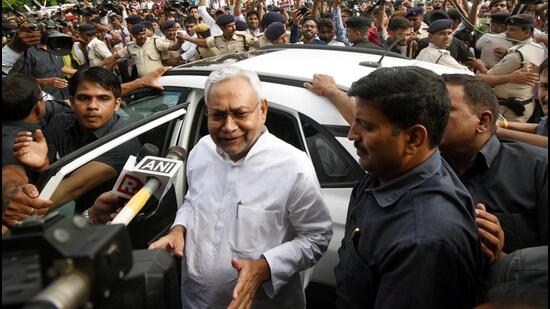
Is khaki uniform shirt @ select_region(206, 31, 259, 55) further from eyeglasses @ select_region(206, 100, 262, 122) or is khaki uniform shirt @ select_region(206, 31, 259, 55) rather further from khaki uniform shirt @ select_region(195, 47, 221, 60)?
eyeglasses @ select_region(206, 100, 262, 122)

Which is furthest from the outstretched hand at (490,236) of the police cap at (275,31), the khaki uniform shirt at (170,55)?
the khaki uniform shirt at (170,55)

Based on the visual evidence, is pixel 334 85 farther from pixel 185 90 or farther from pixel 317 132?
pixel 185 90

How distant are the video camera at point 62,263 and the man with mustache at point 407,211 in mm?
791

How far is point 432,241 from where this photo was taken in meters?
1.12

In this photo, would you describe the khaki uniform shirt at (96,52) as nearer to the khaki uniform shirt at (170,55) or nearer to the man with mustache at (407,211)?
the khaki uniform shirt at (170,55)

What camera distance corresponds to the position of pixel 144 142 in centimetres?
258

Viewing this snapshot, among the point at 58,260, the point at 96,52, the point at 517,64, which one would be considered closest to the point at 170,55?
the point at 96,52

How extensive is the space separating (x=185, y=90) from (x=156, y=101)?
1.07 ft

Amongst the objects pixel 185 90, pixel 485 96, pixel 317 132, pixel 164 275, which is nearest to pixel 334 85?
pixel 317 132

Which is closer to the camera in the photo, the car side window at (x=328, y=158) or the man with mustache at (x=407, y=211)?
the man with mustache at (x=407, y=211)

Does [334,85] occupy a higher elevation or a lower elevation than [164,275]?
lower

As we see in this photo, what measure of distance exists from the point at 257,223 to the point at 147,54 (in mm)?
5350

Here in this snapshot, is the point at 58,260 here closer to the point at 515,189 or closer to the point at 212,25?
the point at 515,189

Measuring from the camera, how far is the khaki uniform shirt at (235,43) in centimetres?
627
